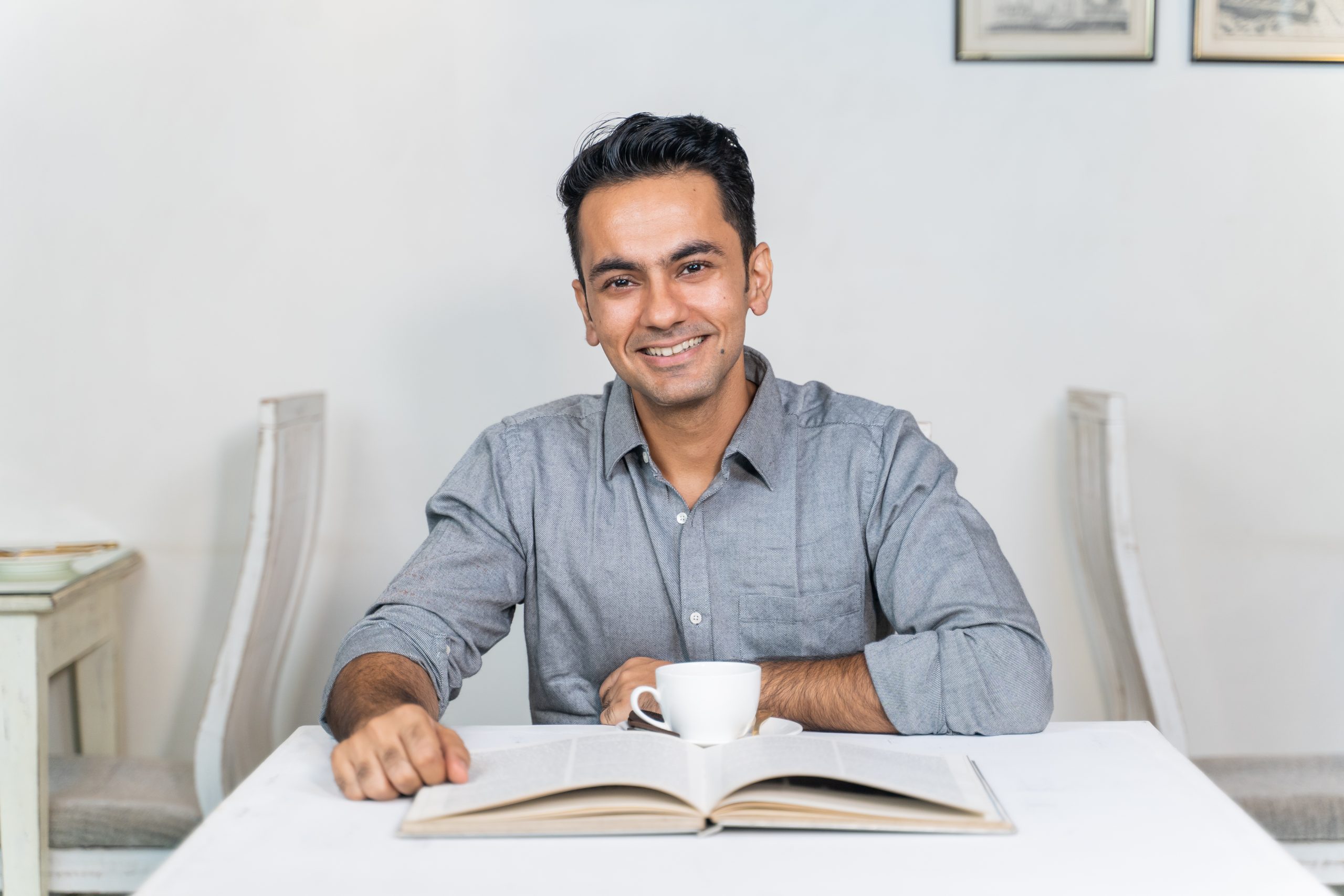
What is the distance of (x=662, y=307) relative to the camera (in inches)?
51.2

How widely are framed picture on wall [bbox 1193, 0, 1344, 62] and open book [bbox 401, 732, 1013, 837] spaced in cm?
181

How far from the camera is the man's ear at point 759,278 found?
4.81 feet

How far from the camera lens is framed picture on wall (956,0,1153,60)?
2090 mm

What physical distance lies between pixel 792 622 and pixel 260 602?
906 millimetres

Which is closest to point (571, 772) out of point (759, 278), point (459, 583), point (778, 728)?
point (778, 728)

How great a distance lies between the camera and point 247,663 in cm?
180

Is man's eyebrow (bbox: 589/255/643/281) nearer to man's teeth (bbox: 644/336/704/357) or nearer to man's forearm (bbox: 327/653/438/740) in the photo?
man's teeth (bbox: 644/336/704/357)

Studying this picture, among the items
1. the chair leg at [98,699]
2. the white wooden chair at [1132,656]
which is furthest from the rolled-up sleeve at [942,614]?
the chair leg at [98,699]

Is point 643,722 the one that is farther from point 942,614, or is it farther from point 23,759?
point 23,759

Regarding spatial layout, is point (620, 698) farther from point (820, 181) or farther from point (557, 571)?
point (820, 181)

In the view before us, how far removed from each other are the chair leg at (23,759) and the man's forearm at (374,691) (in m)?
0.79

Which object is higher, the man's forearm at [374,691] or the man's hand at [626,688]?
the man's forearm at [374,691]

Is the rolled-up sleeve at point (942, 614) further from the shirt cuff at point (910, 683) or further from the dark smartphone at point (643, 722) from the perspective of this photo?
the dark smartphone at point (643, 722)

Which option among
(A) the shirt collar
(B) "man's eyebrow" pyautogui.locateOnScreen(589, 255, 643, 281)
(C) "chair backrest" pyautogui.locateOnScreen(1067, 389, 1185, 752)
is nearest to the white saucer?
(A) the shirt collar
